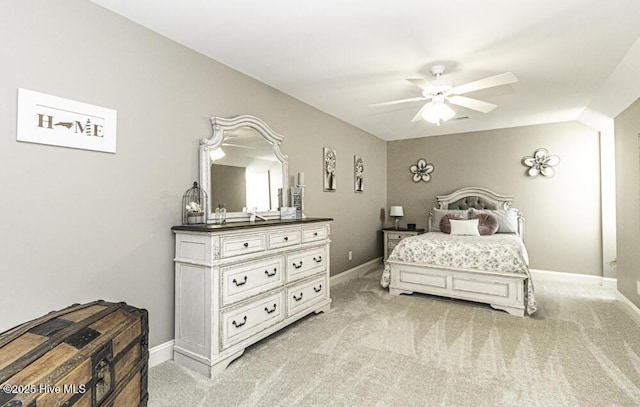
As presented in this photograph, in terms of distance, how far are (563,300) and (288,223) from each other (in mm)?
3601

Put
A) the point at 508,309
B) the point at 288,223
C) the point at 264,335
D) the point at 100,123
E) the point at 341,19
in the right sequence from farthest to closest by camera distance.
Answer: the point at 508,309 → the point at 288,223 → the point at 264,335 → the point at 341,19 → the point at 100,123

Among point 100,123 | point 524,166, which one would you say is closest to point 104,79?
point 100,123

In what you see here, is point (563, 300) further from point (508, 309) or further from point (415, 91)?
point (415, 91)

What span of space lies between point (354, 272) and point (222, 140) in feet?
10.4

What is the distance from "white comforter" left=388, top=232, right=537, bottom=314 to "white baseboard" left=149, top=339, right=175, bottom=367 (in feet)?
9.19

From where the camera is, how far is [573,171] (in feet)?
15.9

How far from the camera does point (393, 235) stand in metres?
5.64

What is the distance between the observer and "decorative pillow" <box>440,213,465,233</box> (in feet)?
16.4

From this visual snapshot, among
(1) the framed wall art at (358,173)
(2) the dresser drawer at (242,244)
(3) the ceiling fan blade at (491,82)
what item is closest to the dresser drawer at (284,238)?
(2) the dresser drawer at (242,244)

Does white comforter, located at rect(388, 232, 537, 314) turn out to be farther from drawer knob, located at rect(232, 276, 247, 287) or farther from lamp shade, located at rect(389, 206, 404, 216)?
drawer knob, located at rect(232, 276, 247, 287)

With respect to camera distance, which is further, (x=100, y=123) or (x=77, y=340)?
(x=100, y=123)

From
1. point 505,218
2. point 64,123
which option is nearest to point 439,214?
point 505,218

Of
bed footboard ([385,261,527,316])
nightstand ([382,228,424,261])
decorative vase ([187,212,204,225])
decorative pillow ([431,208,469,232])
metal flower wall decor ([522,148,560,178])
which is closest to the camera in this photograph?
decorative vase ([187,212,204,225])

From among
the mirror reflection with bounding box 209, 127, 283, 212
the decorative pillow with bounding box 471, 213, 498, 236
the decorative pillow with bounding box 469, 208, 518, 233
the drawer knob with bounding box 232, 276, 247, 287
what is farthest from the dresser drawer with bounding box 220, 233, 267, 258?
the decorative pillow with bounding box 469, 208, 518, 233
